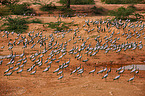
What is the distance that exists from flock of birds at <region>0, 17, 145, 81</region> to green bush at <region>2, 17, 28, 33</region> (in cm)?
115

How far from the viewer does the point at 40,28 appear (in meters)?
21.1

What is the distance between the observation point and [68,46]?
1656 cm

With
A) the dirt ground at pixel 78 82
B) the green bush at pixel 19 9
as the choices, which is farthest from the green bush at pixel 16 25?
the dirt ground at pixel 78 82

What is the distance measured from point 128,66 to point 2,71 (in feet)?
26.8

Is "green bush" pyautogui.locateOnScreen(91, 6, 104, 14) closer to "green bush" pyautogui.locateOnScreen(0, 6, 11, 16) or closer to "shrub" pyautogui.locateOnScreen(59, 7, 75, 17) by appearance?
"shrub" pyautogui.locateOnScreen(59, 7, 75, 17)

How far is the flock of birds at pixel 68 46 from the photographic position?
13.1 meters

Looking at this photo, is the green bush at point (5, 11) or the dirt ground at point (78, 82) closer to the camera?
the dirt ground at point (78, 82)

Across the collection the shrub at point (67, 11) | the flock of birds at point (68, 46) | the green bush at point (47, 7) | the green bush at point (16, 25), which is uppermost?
the green bush at point (47, 7)

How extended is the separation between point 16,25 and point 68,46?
7415 mm

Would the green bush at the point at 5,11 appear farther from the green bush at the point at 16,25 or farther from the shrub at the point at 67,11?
the shrub at the point at 67,11

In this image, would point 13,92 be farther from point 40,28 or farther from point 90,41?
point 40,28

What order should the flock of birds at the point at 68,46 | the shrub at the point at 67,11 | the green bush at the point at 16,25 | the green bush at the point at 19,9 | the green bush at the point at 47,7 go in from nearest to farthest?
the flock of birds at the point at 68,46 < the green bush at the point at 16,25 < the green bush at the point at 19,9 < the shrub at the point at 67,11 < the green bush at the point at 47,7

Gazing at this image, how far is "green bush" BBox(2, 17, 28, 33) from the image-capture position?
2079 centimetres

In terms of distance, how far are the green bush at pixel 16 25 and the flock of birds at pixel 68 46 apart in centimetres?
115
